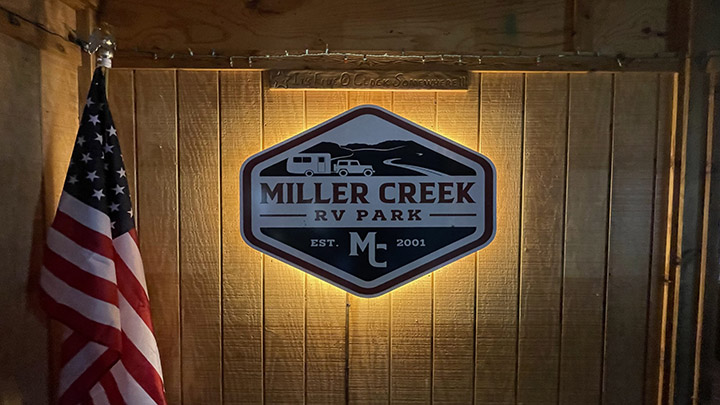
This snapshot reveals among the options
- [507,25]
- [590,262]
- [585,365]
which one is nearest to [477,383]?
[585,365]

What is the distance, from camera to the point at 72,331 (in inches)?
55.9

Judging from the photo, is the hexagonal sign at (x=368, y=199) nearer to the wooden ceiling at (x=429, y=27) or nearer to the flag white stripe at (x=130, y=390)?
the wooden ceiling at (x=429, y=27)

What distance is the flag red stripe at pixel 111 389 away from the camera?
4.73 feet

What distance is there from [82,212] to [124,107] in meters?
0.40

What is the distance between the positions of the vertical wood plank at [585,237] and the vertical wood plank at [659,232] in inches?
6.5

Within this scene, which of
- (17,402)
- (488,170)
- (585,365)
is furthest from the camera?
(585,365)

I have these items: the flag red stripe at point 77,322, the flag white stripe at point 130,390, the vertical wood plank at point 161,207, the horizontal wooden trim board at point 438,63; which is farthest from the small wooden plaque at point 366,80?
the flag white stripe at point 130,390

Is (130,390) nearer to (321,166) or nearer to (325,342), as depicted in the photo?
(325,342)

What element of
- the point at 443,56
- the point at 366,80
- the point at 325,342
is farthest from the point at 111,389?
the point at 443,56

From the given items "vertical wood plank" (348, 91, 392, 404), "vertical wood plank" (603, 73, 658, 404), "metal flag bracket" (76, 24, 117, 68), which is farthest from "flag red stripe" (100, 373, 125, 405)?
"vertical wood plank" (603, 73, 658, 404)

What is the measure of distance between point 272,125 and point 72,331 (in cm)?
86

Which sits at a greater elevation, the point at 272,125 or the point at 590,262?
the point at 272,125

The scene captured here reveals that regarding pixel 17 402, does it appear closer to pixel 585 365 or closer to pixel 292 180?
pixel 292 180

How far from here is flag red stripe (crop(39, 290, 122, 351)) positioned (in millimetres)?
1364
